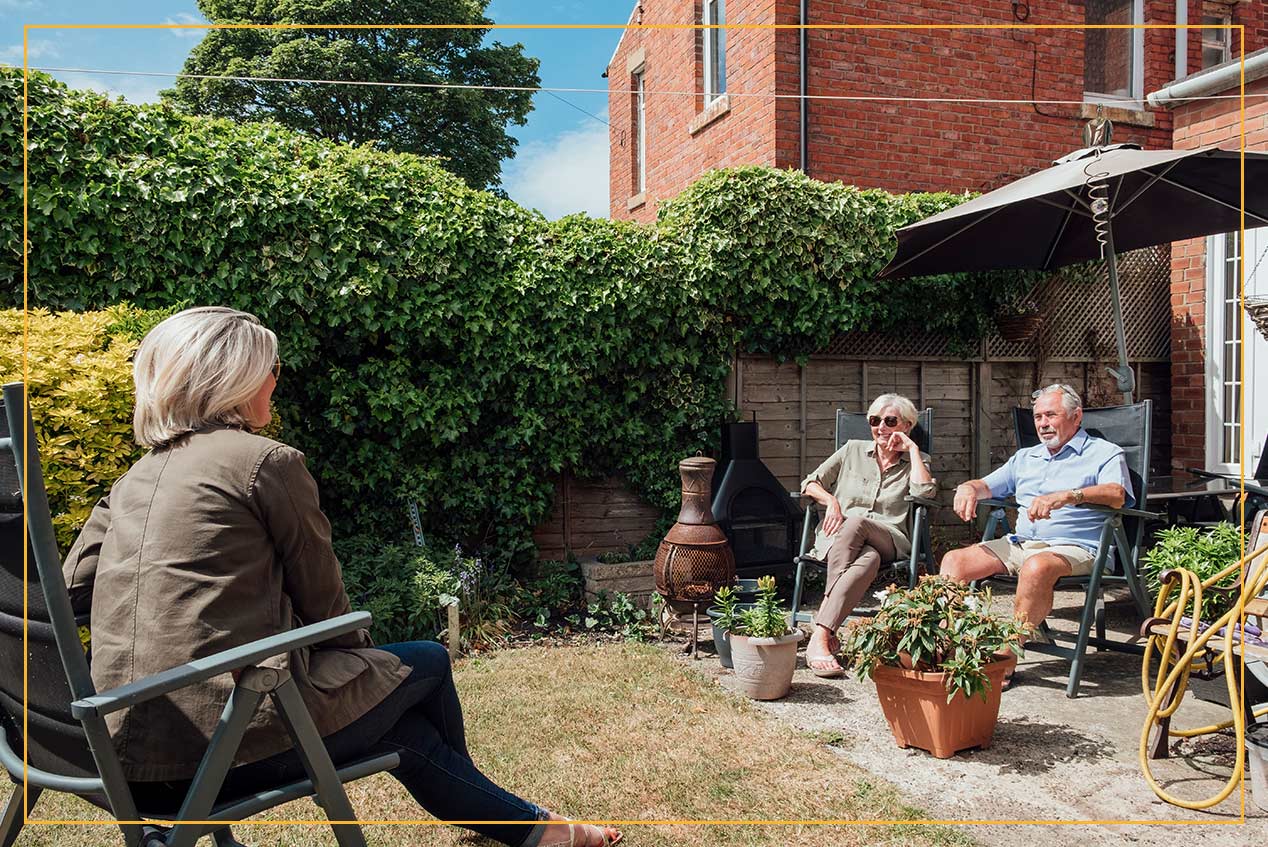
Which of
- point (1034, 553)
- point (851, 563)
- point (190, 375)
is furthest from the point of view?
point (851, 563)

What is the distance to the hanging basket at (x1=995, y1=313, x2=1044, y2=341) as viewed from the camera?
6.29m

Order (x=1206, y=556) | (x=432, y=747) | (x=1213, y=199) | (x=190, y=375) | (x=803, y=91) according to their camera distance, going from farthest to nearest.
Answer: (x=803, y=91), (x=1213, y=199), (x=1206, y=556), (x=432, y=747), (x=190, y=375)

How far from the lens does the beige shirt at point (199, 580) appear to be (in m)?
1.64

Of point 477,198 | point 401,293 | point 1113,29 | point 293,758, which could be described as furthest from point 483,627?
point 1113,29

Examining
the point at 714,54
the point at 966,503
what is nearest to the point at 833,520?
the point at 966,503

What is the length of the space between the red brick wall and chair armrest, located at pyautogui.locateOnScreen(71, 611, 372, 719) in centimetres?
683

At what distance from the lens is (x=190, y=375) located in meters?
1.80

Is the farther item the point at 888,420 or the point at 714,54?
the point at 714,54

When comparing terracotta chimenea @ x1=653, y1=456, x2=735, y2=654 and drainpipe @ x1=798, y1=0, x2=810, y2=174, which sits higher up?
drainpipe @ x1=798, y1=0, x2=810, y2=174

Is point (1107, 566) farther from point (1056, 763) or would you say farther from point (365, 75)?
point (365, 75)

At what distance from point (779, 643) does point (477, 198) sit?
3.00 meters

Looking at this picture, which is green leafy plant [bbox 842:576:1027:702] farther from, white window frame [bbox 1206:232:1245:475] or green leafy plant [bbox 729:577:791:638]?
white window frame [bbox 1206:232:1245:475]

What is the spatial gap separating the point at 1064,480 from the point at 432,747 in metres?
3.27

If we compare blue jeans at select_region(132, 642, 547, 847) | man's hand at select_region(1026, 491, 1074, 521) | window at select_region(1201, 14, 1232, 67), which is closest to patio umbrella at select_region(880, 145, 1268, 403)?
man's hand at select_region(1026, 491, 1074, 521)
